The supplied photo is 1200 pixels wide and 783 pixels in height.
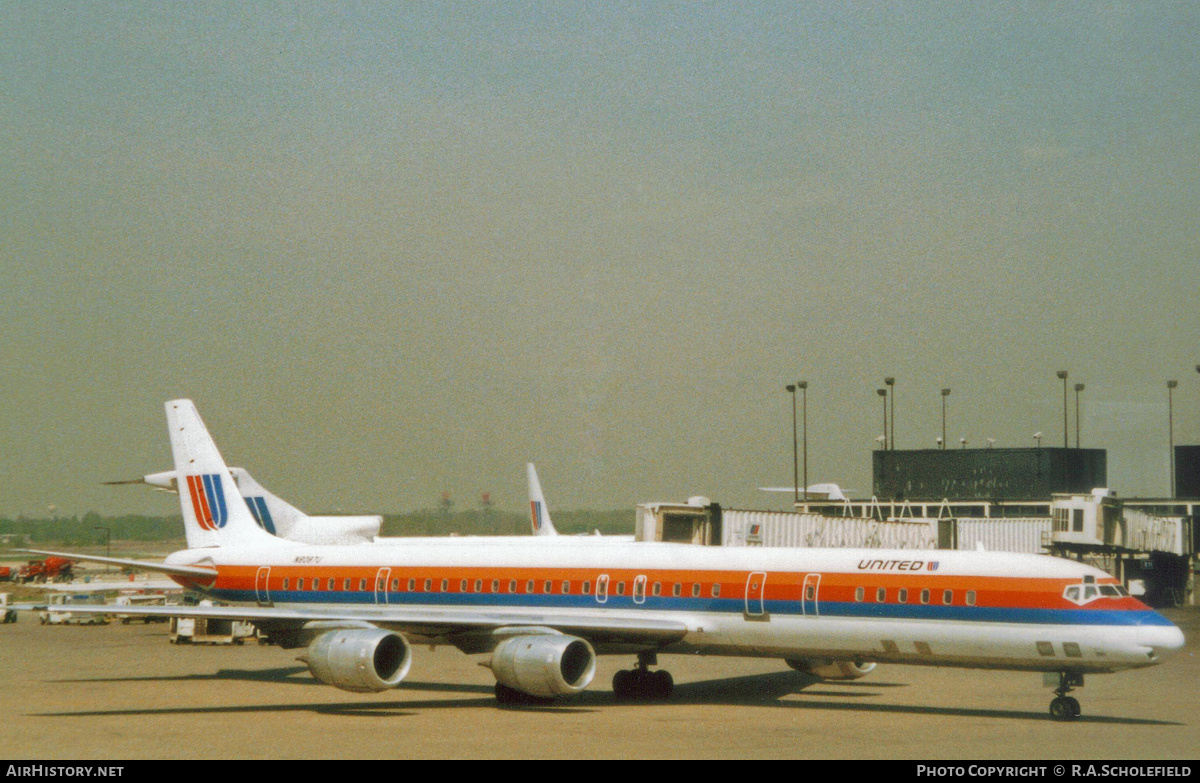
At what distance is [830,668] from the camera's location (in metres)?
34.5

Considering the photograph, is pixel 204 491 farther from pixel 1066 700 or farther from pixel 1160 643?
pixel 1160 643

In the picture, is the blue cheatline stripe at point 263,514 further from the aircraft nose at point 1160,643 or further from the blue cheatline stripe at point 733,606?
the aircraft nose at point 1160,643

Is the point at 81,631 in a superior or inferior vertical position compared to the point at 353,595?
inferior

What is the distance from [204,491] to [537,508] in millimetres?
47486

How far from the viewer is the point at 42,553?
106ft

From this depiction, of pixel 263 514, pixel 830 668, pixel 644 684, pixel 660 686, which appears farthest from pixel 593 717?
pixel 263 514

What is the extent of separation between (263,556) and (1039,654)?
940 inches

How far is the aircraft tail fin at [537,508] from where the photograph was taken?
293 feet

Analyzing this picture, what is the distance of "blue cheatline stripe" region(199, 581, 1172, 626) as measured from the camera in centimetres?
2769

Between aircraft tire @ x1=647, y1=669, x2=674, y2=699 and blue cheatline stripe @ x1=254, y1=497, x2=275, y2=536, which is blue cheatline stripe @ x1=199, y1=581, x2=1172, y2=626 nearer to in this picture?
aircraft tire @ x1=647, y1=669, x2=674, y2=699

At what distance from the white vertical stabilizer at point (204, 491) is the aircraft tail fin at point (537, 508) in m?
46.5

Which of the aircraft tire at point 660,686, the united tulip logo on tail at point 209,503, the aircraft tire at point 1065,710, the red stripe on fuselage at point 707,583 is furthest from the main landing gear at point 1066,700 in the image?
the united tulip logo on tail at point 209,503
